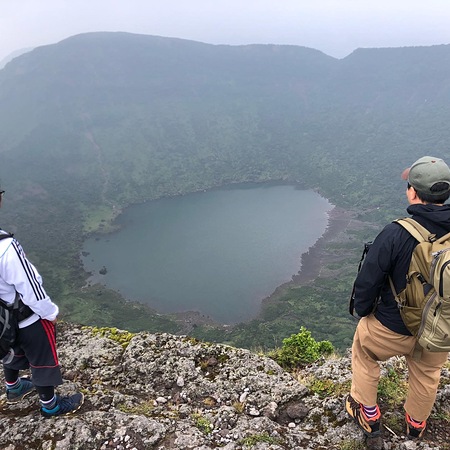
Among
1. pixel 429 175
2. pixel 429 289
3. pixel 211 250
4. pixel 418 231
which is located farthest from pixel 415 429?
pixel 211 250

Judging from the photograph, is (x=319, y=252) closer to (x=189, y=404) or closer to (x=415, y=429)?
(x=189, y=404)

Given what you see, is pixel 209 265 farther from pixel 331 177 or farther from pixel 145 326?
pixel 331 177

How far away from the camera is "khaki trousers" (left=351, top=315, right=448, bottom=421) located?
3.44 meters

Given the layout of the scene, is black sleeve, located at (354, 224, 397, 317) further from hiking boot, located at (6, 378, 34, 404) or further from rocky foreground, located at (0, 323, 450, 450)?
hiking boot, located at (6, 378, 34, 404)

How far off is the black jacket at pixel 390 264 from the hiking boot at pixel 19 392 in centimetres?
412

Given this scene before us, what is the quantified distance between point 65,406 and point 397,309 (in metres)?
3.90

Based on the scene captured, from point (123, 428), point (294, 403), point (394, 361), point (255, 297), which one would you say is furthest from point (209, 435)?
point (255, 297)

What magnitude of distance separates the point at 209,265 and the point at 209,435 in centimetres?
8978

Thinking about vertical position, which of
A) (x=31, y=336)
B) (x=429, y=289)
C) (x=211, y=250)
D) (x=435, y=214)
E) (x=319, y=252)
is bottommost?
(x=319, y=252)

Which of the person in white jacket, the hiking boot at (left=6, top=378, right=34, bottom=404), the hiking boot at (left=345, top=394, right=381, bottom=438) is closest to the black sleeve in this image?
the hiking boot at (left=345, top=394, right=381, bottom=438)

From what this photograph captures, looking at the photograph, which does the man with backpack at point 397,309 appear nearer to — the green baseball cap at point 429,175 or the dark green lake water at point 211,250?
the green baseball cap at point 429,175

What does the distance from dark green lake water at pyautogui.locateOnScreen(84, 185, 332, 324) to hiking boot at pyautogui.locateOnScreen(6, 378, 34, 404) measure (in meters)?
65.1

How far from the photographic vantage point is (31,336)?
11.8ft

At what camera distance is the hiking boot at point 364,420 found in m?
3.63
